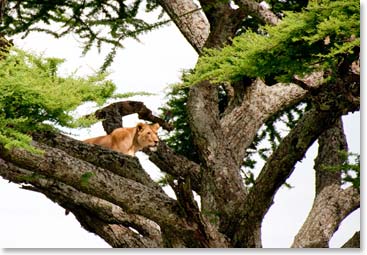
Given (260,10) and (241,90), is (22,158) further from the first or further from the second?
(241,90)

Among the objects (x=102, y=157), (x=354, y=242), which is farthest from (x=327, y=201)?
(x=102, y=157)

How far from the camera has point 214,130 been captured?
585cm

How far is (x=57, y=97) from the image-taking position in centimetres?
341

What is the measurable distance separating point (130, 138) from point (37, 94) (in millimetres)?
2610

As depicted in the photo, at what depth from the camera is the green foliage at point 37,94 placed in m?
3.34

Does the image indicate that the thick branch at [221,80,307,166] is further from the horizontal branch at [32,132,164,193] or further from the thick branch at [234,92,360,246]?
the thick branch at [234,92,360,246]

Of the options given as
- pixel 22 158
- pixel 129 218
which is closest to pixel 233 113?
pixel 129 218

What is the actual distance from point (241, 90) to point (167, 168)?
0.78 meters

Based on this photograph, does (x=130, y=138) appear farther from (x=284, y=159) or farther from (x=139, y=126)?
(x=284, y=159)

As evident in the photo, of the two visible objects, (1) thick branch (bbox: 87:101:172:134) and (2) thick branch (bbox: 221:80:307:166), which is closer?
(1) thick branch (bbox: 87:101:172:134)

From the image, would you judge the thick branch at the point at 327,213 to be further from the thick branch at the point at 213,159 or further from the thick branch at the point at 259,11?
the thick branch at the point at 259,11

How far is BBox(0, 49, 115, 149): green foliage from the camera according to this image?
3340 mm

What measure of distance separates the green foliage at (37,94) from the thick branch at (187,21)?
2.59 m

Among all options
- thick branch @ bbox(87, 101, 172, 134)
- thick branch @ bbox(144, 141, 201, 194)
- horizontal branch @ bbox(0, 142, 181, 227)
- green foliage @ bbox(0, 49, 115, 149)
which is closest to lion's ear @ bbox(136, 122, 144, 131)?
thick branch @ bbox(87, 101, 172, 134)
